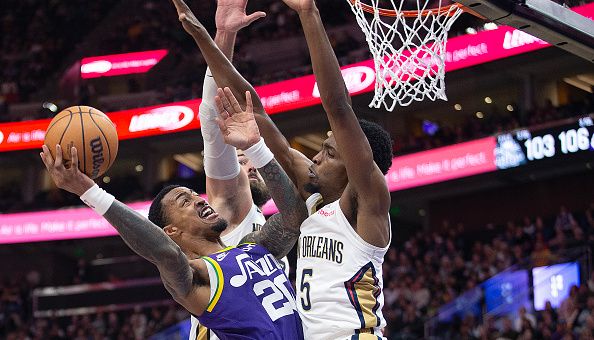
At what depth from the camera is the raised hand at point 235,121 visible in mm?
3946

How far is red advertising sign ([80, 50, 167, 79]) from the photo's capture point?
928 inches

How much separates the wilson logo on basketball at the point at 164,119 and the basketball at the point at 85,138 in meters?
16.7

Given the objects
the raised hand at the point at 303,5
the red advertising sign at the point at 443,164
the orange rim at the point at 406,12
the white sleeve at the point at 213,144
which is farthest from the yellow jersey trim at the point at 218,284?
the red advertising sign at the point at 443,164

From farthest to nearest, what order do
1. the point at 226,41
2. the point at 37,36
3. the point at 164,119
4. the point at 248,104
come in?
the point at 37,36 < the point at 164,119 < the point at 226,41 < the point at 248,104

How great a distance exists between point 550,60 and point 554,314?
29.3 ft

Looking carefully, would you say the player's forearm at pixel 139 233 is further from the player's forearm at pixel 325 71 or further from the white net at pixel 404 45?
the white net at pixel 404 45

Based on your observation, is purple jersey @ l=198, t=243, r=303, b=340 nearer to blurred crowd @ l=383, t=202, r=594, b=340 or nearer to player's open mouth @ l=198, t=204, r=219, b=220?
player's open mouth @ l=198, t=204, r=219, b=220

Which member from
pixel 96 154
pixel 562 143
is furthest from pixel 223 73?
pixel 562 143

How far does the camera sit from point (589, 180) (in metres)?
18.2

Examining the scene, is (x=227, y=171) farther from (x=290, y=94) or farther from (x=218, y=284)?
(x=290, y=94)

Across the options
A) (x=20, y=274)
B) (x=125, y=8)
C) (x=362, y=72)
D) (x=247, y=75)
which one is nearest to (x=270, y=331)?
(x=362, y=72)

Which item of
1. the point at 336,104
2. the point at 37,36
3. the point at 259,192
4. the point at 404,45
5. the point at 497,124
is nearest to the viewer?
the point at 336,104

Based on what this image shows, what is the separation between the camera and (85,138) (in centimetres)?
367

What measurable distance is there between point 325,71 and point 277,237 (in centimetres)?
93
